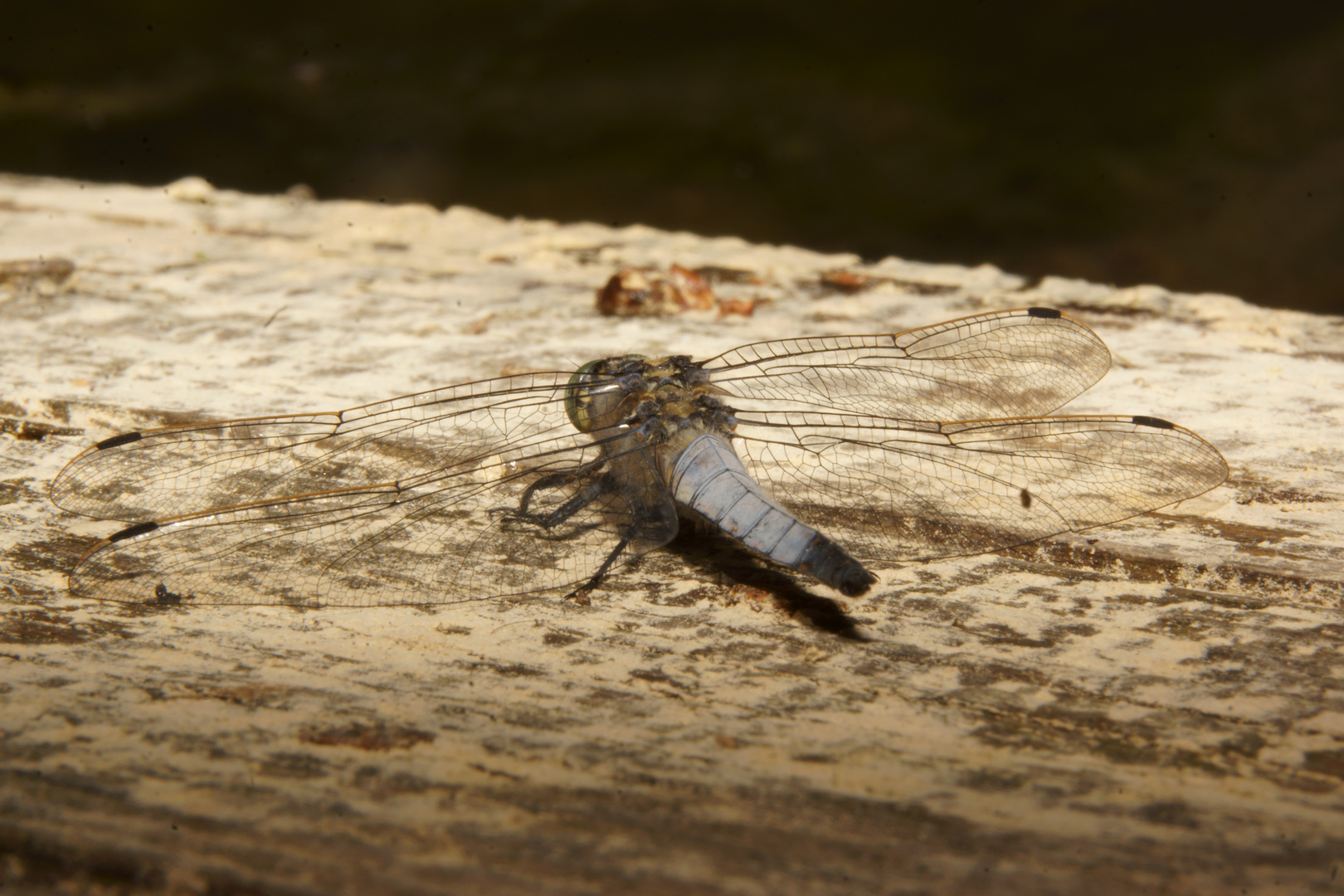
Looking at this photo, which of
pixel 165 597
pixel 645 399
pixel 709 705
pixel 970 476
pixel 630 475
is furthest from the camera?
pixel 645 399

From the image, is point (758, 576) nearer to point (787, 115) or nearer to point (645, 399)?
point (645, 399)

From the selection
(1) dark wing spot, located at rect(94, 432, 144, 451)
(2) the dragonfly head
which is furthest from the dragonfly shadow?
(1) dark wing spot, located at rect(94, 432, 144, 451)

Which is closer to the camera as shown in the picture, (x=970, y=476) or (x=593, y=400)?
(x=970, y=476)

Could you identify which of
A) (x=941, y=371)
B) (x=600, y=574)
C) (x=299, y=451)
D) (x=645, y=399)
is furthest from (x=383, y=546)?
(x=941, y=371)

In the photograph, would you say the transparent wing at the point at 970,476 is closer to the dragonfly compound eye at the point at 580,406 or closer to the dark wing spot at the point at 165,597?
the dragonfly compound eye at the point at 580,406

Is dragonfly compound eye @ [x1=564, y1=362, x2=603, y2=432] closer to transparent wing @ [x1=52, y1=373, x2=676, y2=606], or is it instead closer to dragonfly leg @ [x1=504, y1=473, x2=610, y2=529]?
transparent wing @ [x1=52, y1=373, x2=676, y2=606]

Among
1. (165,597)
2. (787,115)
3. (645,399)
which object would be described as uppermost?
(787,115)

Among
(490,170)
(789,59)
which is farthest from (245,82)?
(789,59)

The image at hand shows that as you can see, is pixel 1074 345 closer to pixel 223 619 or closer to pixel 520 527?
pixel 520 527
